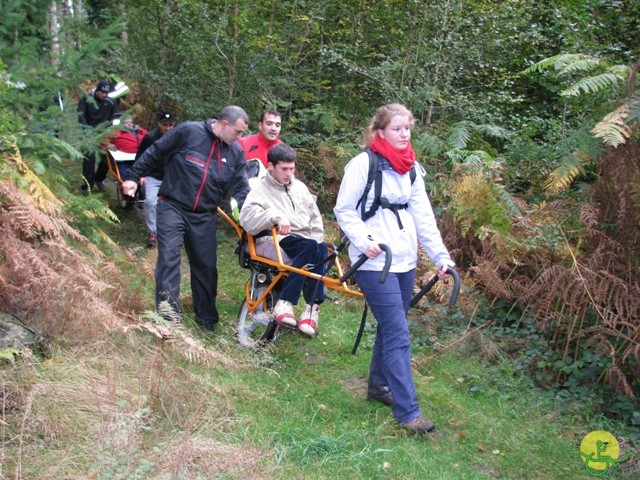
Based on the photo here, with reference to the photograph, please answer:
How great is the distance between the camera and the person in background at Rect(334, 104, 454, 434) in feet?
16.8

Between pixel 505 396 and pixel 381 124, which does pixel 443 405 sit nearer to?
pixel 505 396

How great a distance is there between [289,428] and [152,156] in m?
3.11

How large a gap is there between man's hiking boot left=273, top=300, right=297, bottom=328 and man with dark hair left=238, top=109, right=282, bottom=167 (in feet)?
6.98

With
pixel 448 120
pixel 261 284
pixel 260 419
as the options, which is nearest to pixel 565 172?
pixel 261 284

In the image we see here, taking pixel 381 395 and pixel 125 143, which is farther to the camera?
pixel 125 143

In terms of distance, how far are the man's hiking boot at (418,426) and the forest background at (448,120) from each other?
1525mm

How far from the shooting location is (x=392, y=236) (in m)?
5.18

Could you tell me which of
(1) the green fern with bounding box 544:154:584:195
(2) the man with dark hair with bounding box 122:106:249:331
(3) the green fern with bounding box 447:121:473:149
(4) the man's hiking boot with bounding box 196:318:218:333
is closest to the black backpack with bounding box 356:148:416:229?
(2) the man with dark hair with bounding box 122:106:249:331

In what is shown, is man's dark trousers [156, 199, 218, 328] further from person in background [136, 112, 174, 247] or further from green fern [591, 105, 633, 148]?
green fern [591, 105, 633, 148]

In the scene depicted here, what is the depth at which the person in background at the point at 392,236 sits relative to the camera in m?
5.11

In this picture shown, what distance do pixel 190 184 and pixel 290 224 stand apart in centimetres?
103

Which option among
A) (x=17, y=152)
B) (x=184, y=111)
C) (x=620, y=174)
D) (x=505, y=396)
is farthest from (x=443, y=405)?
(x=184, y=111)

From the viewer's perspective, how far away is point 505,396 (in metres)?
6.09

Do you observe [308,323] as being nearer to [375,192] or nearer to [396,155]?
[375,192]
